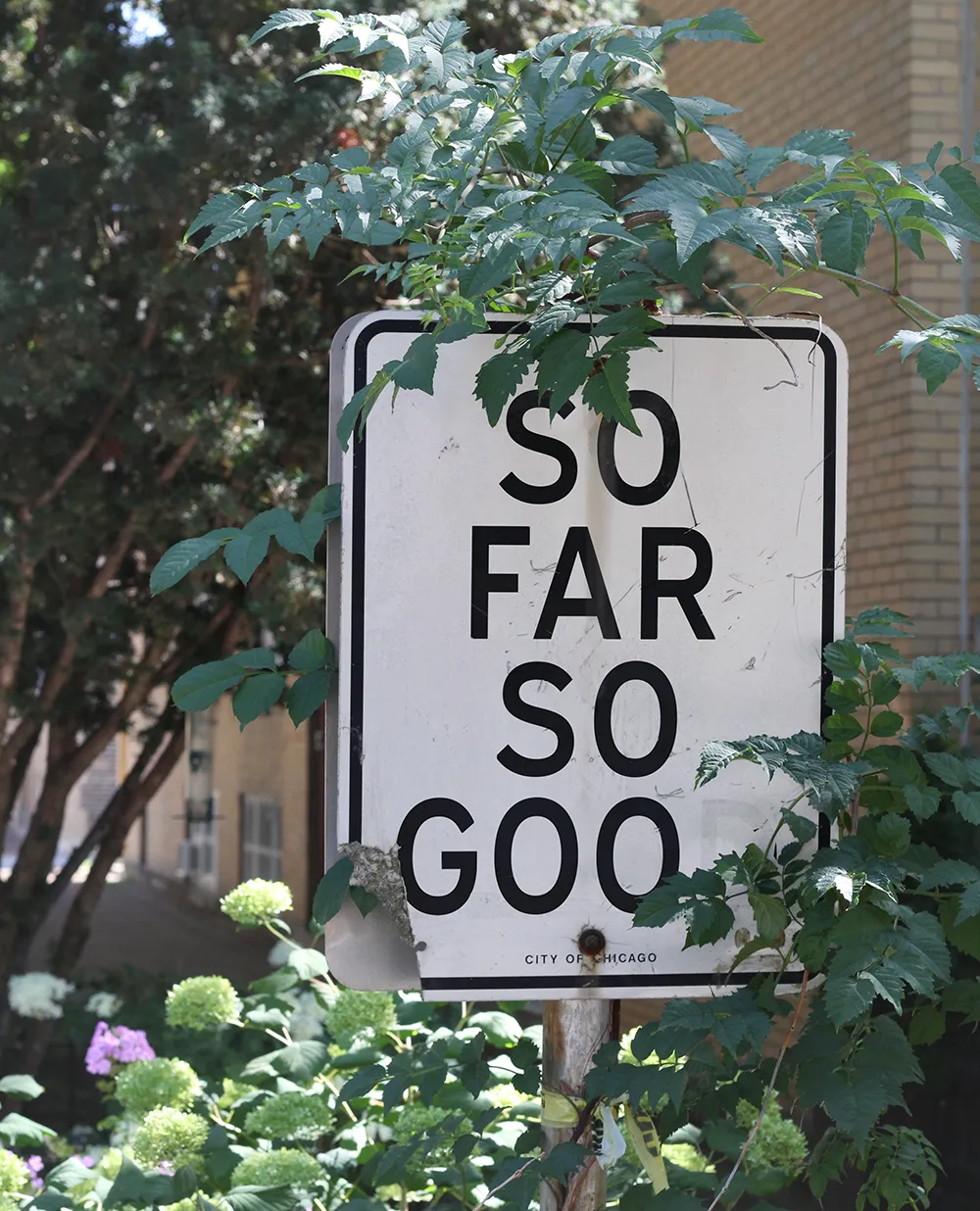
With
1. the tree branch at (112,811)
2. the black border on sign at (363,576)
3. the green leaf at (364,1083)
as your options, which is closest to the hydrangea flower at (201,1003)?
the green leaf at (364,1083)

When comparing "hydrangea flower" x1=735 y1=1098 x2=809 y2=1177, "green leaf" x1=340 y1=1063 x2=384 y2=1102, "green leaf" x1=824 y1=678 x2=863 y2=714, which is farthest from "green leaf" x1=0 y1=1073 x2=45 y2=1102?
"green leaf" x1=824 y1=678 x2=863 y2=714

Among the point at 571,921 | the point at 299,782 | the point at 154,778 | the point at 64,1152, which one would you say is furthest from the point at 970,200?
the point at 299,782

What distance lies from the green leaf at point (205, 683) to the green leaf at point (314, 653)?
78mm

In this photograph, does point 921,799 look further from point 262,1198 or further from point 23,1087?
point 23,1087

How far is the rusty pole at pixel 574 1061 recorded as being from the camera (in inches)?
66.6

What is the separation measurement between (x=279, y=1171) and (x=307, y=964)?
1.91ft

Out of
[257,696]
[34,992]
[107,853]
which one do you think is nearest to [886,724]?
[257,696]

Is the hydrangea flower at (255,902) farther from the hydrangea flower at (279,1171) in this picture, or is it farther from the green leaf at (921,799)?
the green leaf at (921,799)

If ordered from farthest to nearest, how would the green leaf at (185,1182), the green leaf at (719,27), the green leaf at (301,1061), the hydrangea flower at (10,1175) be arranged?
the green leaf at (301,1061) → the hydrangea flower at (10,1175) → the green leaf at (185,1182) → the green leaf at (719,27)

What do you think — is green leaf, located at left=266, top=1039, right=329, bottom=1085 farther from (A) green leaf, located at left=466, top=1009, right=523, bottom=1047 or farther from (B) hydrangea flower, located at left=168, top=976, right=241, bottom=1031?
(A) green leaf, located at left=466, top=1009, right=523, bottom=1047

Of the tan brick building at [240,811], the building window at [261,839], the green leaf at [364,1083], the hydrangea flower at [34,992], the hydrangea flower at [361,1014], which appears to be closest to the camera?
the green leaf at [364,1083]

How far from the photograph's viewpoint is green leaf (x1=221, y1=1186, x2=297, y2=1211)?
229 centimetres

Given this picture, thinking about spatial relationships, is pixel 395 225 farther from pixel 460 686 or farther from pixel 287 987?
pixel 287 987

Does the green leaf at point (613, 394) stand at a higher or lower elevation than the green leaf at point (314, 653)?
higher
